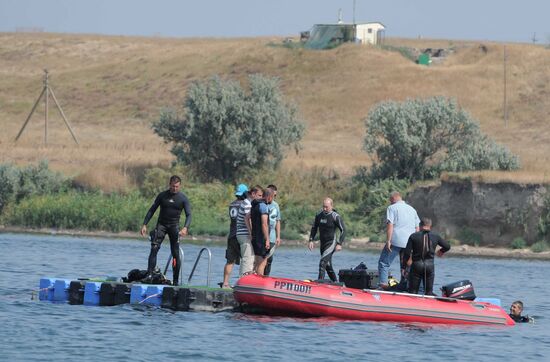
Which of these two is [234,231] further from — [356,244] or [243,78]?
[243,78]

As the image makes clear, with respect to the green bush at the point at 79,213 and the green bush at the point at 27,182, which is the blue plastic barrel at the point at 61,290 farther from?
the green bush at the point at 27,182

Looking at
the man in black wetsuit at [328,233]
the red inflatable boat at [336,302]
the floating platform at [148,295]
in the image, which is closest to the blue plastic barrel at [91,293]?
the floating platform at [148,295]

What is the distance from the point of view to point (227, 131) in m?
58.4

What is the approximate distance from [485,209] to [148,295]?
26.9 meters

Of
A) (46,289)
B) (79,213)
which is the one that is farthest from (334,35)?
(46,289)

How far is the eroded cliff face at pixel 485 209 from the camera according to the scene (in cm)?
4847

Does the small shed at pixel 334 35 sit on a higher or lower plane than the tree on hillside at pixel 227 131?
higher

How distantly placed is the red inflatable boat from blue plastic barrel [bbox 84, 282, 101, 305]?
9.37ft

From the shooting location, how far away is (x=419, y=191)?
51.5 metres

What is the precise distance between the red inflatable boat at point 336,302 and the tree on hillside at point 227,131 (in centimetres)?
3441

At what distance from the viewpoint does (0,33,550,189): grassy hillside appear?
222 feet

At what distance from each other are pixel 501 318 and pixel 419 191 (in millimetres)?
27939

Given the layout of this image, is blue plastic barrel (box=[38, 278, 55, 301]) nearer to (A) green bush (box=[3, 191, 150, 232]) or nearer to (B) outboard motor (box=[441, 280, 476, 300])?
(B) outboard motor (box=[441, 280, 476, 300])

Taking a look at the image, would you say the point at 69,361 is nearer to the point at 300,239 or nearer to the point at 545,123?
the point at 300,239
